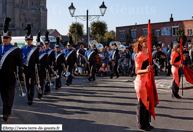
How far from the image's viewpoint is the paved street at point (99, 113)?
648 cm

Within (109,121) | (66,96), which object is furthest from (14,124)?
(66,96)

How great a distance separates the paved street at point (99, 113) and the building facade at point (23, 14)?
67.3 m

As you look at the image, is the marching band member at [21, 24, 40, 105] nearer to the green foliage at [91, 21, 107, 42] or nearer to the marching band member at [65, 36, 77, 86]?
the marching band member at [65, 36, 77, 86]

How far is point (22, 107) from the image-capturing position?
8828mm

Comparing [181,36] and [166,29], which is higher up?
[166,29]

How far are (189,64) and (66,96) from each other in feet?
38.5

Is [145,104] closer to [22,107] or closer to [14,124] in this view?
[14,124]

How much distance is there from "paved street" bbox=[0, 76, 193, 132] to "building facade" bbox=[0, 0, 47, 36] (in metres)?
67.3

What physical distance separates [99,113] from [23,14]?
7418 centimetres

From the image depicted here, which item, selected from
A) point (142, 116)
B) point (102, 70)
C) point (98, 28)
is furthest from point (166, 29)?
point (142, 116)

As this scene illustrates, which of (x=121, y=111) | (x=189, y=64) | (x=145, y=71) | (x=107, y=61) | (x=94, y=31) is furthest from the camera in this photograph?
(x=94, y=31)

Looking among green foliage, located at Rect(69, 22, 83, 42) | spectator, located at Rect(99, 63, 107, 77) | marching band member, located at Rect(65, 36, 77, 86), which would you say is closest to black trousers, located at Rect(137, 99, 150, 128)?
marching band member, located at Rect(65, 36, 77, 86)

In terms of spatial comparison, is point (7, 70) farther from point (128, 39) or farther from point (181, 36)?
point (128, 39)

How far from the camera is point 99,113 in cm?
790
